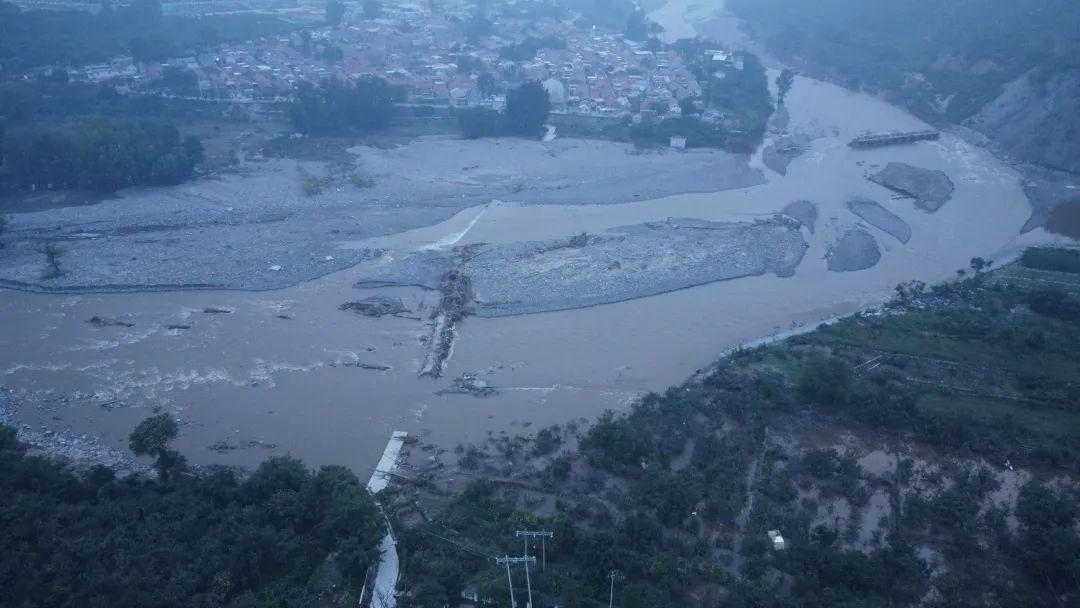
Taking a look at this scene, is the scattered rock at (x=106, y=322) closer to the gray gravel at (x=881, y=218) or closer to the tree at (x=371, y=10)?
the gray gravel at (x=881, y=218)

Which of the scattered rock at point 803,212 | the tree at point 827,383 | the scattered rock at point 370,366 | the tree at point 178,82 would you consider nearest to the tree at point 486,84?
the tree at point 178,82

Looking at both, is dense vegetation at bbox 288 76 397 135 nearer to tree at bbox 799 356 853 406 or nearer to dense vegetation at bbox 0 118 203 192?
dense vegetation at bbox 0 118 203 192

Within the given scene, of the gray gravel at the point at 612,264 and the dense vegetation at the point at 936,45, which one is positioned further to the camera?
the dense vegetation at the point at 936,45

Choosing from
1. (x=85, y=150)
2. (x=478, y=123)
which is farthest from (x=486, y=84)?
(x=85, y=150)

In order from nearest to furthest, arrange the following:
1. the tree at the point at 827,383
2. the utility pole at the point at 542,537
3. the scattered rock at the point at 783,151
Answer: the utility pole at the point at 542,537
the tree at the point at 827,383
the scattered rock at the point at 783,151

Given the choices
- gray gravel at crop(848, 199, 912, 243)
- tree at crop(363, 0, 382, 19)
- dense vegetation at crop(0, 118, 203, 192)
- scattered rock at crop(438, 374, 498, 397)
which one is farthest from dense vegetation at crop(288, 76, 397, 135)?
tree at crop(363, 0, 382, 19)

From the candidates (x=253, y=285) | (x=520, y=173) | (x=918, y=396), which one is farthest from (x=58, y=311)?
(x=918, y=396)

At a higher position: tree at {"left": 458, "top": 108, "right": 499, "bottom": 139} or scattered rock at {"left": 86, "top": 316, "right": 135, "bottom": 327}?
tree at {"left": 458, "top": 108, "right": 499, "bottom": 139}
